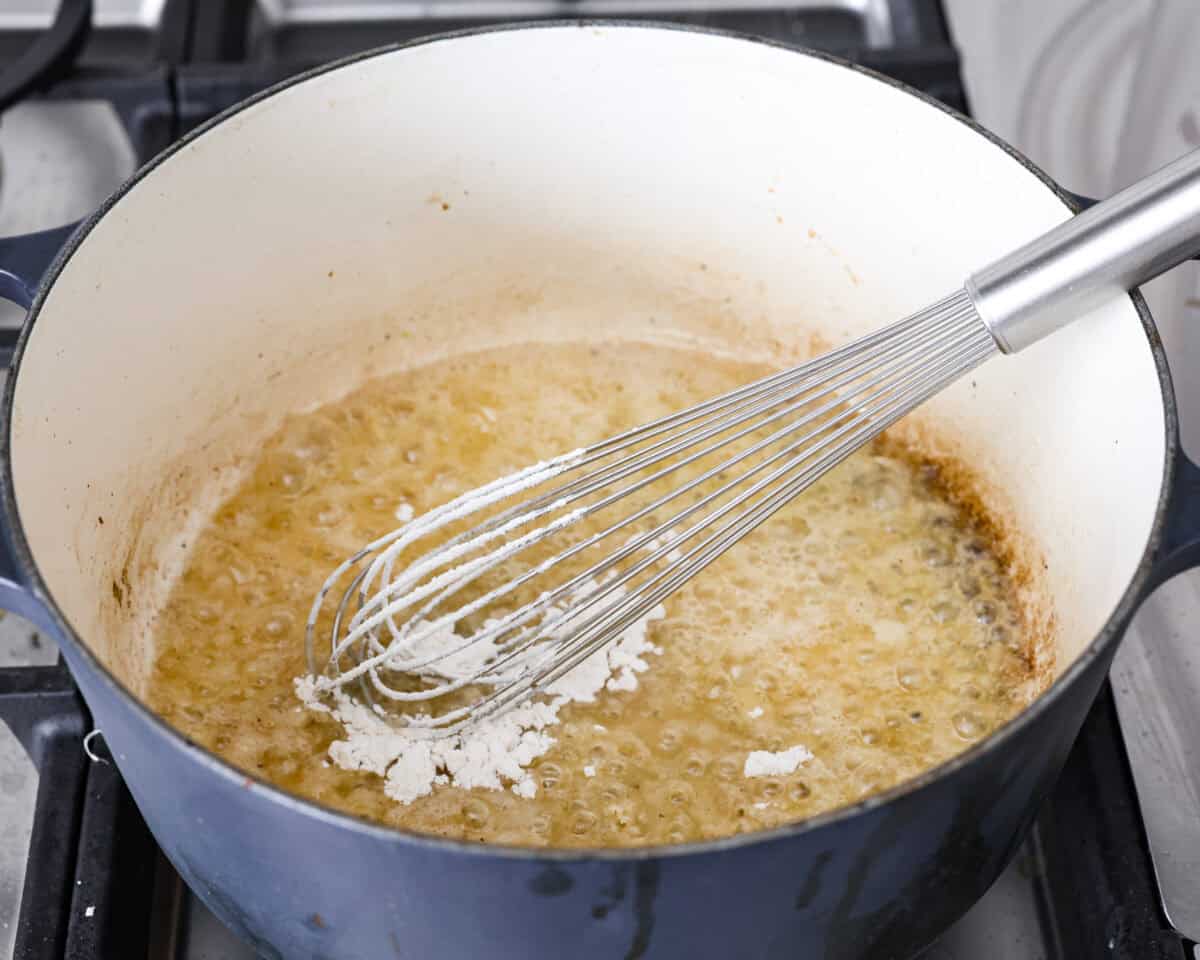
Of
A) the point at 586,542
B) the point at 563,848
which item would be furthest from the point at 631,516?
the point at 563,848

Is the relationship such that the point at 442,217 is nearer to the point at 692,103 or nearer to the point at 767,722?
the point at 692,103

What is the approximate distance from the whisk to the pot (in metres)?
0.05

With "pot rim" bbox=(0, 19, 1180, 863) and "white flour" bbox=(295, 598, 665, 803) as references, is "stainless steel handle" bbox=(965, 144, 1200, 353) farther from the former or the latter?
"white flour" bbox=(295, 598, 665, 803)

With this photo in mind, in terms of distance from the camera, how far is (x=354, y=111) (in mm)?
816

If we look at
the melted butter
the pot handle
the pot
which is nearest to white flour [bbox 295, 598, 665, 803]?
the melted butter

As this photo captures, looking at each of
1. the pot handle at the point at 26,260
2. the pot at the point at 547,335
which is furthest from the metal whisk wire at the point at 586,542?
the pot handle at the point at 26,260

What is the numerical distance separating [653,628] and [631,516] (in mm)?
97

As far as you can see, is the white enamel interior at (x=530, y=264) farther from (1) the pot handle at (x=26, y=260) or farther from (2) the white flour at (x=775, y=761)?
(2) the white flour at (x=775, y=761)

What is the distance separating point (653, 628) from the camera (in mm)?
783

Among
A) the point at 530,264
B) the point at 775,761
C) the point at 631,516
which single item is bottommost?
the point at 775,761

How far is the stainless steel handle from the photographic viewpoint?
0.60 meters

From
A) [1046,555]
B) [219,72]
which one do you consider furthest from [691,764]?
[219,72]

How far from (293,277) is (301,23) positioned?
1.05ft

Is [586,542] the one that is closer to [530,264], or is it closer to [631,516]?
[631,516]
